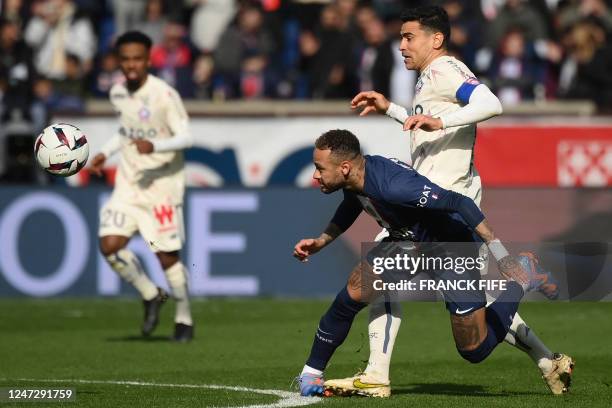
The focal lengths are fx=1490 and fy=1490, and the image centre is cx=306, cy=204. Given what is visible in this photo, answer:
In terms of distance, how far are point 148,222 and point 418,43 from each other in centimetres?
460

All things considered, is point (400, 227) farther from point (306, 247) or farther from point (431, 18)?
point (431, 18)

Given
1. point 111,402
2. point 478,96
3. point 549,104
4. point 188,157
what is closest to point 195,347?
point 111,402

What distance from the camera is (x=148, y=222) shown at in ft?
44.2

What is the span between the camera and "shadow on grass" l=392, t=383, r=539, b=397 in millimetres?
9492

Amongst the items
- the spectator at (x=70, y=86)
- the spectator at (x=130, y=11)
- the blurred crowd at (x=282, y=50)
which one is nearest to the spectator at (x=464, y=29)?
the blurred crowd at (x=282, y=50)

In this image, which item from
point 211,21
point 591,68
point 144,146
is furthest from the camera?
point 211,21

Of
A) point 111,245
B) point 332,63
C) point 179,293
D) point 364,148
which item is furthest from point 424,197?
point 332,63

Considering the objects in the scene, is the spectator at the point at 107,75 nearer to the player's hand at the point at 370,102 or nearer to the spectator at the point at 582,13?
the spectator at the point at 582,13

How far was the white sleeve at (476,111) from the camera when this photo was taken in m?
8.99

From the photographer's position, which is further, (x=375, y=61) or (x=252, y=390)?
(x=375, y=61)

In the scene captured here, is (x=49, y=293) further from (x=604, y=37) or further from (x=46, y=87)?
(x=604, y=37)

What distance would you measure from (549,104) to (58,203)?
657cm

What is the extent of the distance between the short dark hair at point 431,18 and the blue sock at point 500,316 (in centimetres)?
170

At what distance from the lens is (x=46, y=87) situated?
20250 millimetres
